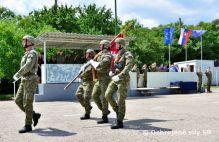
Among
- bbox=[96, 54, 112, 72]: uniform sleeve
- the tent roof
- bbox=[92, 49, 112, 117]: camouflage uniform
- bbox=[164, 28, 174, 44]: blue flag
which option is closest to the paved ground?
bbox=[92, 49, 112, 117]: camouflage uniform

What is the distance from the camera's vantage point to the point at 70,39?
19.8 metres

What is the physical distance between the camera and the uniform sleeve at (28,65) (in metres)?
8.73

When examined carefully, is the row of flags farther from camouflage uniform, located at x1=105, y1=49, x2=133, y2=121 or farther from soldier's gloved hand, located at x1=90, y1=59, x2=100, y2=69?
camouflage uniform, located at x1=105, y1=49, x2=133, y2=121

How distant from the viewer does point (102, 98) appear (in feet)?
32.8

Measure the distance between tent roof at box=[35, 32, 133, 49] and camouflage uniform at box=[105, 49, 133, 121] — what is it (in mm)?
9885

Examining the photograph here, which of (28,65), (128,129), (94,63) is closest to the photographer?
(28,65)

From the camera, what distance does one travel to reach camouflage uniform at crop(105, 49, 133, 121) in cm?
909

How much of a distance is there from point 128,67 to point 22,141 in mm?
2761

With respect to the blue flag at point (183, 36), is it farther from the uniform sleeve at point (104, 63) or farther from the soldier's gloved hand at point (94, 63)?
the uniform sleeve at point (104, 63)

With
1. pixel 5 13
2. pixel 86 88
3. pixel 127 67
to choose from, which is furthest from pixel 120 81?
pixel 5 13

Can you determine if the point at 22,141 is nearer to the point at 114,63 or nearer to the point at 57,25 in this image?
the point at 114,63

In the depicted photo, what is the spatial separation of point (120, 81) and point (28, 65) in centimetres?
198

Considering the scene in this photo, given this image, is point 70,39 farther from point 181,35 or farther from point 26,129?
point 181,35

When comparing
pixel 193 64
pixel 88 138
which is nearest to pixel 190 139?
pixel 88 138
